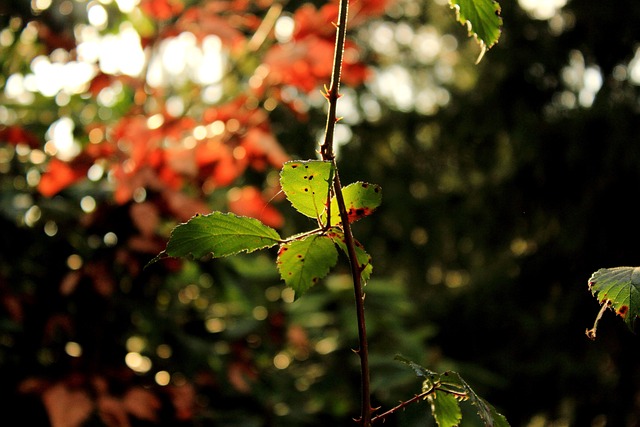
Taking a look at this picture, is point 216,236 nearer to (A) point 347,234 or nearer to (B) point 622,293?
(A) point 347,234

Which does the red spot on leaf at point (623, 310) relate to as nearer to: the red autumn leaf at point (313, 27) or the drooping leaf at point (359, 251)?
the drooping leaf at point (359, 251)

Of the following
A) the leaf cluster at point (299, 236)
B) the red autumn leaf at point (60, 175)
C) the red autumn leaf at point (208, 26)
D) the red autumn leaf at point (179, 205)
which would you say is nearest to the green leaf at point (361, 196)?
the leaf cluster at point (299, 236)

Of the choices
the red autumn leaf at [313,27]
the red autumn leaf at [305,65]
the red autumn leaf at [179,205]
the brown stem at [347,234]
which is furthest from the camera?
the red autumn leaf at [313,27]

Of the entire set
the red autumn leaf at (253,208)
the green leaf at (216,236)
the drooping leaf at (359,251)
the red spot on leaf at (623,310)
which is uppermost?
the red autumn leaf at (253,208)

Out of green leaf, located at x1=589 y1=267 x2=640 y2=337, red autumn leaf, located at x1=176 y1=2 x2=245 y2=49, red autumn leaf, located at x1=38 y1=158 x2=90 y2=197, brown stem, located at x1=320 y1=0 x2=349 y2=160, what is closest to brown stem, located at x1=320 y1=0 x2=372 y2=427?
brown stem, located at x1=320 y1=0 x2=349 y2=160

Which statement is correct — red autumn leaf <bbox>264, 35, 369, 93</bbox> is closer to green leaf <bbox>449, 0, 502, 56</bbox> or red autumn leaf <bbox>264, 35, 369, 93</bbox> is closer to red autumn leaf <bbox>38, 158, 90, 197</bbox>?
red autumn leaf <bbox>38, 158, 90, 197</bbox>

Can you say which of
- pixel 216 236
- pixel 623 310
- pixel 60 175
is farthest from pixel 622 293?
pixel 60 175

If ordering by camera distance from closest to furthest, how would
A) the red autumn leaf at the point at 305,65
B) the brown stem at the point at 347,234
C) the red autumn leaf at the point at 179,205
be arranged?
the brown stem at the point at 347,234, the red autumn leaf at the point at 179,205, the red autumn leaf at the point at 305,65
